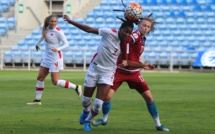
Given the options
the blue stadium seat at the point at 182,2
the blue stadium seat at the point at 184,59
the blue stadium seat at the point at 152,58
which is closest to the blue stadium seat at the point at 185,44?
A: the blue stadium seat at the point at 184,59

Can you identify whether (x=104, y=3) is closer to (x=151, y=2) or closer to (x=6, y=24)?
(x=151, y=2)

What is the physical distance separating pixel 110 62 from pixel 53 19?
527cm

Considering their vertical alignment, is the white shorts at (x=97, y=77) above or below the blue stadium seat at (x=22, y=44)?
above

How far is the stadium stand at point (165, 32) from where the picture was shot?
3962cm

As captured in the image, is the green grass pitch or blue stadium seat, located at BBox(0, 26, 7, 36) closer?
the green grass pitch

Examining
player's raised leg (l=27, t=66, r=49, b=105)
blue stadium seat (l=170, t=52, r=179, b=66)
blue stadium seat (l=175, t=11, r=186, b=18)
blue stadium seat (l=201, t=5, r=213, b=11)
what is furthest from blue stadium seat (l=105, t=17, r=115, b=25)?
player's raised leg (l=27, t=66, r=49, b=105)

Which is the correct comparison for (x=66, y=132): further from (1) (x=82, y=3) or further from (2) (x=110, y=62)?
(1) (x=82, y=3)

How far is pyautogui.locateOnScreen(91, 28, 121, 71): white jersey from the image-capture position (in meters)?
10.4

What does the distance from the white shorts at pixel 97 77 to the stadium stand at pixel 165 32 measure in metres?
28.1

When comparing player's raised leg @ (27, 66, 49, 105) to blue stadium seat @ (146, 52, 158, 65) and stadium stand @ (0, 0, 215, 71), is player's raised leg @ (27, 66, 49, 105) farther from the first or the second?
blue stadium seat @ (146, 52, 158, 65)

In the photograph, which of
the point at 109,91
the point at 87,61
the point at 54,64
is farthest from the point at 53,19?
the point at 87,61

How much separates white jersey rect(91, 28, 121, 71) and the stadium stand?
28176 mm

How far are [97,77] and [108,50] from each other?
48 cm

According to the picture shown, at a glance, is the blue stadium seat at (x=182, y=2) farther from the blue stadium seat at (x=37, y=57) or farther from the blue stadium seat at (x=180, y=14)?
the blue stadium seat at (x=37, y=57)
